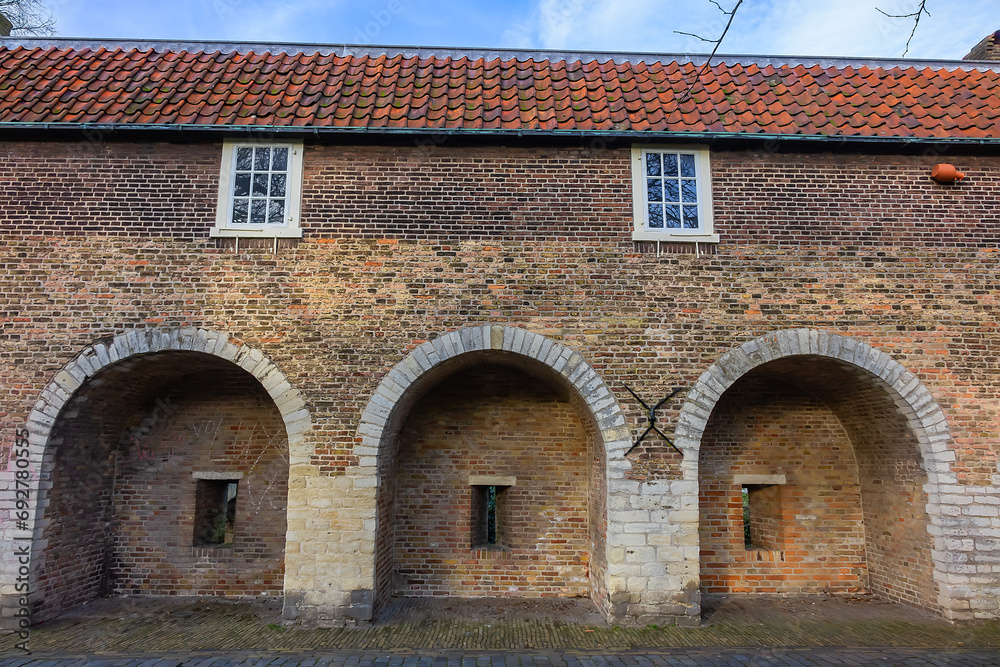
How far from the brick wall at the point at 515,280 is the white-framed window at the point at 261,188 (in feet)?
0.58

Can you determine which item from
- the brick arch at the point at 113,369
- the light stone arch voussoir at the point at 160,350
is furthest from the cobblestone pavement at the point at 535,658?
the light stone arch voussoir at the point at 160,350

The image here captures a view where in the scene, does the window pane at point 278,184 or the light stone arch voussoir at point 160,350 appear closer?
the light stone arch voussoir at point 160,350

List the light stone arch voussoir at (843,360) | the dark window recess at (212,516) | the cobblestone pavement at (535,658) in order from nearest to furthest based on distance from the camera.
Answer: the cobblestone pavement at (535,658) < the light stone arch voussoir at (843,360) < the dark window recess at (212,516)

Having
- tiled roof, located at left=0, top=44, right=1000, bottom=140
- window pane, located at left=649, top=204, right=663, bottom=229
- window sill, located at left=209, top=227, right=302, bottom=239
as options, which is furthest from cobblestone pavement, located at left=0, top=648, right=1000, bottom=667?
tiled roof, located at left=0, top=44, right=1000, bottom=140

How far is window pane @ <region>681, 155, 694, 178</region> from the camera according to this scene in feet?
25.7

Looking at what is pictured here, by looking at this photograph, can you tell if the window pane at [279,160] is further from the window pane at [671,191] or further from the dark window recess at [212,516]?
the window pane at [671,191]

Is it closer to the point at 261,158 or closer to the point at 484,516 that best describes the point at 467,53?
the point at 261,158

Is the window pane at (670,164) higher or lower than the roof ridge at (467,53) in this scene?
lower

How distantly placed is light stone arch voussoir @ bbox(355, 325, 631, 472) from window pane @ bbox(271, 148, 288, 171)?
3082 millimetres

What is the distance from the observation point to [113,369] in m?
7.17

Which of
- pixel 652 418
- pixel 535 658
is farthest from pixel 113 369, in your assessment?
pixel 652 418

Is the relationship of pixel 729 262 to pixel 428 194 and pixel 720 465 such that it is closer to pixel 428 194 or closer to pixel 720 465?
pixel 720 465

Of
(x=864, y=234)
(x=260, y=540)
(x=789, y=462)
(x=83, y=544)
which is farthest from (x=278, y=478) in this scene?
(x=864, y=234)

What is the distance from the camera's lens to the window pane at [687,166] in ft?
25.7
